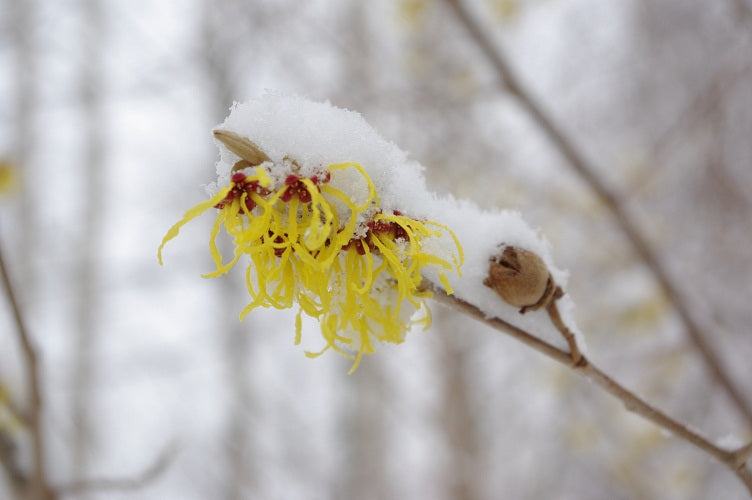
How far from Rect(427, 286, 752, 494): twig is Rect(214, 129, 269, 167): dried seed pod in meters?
0.25

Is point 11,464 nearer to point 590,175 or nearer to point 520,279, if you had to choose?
point 520,279

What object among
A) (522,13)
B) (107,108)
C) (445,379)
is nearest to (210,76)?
(107,108)

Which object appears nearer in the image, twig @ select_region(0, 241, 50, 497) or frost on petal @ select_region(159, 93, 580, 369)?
frost on petal @ select_region(159, 93, 580, 369)

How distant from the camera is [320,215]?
59 cm

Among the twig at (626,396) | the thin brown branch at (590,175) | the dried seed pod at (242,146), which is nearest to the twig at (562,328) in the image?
the twig at (626,396)

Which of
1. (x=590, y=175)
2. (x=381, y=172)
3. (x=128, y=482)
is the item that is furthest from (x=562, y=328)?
(x=590, y=175)

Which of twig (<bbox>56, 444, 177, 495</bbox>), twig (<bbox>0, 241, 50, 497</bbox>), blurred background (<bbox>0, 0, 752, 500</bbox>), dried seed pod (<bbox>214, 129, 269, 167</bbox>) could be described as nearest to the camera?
dried seed pod (<bbox>214, 129, 269, 167</bbox>)

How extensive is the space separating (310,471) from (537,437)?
7.09 feet

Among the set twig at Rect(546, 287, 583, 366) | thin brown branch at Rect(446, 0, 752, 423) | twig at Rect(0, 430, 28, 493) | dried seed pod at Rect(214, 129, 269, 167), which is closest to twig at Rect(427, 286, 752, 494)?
twig at Rect(546, 287, 583, 366)

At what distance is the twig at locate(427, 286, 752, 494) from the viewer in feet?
2.07

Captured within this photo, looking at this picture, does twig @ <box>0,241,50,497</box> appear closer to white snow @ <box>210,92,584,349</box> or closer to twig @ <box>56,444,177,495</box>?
twig @ <box>56,444,177,495</box>

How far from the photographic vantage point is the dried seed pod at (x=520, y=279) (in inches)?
24.8

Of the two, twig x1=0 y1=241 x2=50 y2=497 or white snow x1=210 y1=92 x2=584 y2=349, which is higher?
white snow x1=210 y1=92 x2=584 y2=349

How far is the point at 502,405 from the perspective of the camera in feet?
16.1
